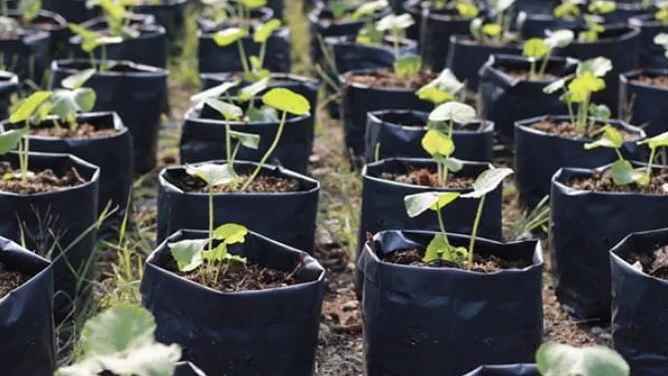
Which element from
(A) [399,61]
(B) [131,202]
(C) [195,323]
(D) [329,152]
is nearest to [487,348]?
(C) [195,323]

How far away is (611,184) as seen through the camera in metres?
3.34

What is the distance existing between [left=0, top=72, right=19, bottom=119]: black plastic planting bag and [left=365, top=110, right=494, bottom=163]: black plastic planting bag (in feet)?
4.43

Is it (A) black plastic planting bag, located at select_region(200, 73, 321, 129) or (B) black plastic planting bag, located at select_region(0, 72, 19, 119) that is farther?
(A) black plastic planting bag, located at select_region(200, 73, 321, 129)

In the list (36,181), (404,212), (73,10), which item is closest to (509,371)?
(404,212)

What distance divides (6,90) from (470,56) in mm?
2338

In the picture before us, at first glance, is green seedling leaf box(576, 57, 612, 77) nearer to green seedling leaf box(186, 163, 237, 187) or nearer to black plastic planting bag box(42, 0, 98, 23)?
green seedling leaf box(186, 163, 237, 187)

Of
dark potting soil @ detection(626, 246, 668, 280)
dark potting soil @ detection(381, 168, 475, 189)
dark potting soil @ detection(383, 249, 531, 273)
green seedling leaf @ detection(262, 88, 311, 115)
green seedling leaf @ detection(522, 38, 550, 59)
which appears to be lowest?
dark potting soil @ detection(383, 249, 531, 273)

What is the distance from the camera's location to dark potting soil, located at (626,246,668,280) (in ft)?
9.02

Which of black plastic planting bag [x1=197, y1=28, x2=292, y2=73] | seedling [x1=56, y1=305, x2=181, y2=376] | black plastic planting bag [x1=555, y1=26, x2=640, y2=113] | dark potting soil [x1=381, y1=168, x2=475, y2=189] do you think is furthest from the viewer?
black plastic planting bag [x1=197, y1=28, x2=292, y2=73]

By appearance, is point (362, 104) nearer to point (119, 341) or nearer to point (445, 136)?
point (445, 136)

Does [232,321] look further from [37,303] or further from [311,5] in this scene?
[311,5]

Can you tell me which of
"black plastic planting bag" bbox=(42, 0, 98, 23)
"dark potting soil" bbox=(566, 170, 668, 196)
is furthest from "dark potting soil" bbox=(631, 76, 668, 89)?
"black plastic planting bag" bbox=(42, 0, 98, 23)

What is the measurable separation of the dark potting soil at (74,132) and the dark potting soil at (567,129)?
148cm

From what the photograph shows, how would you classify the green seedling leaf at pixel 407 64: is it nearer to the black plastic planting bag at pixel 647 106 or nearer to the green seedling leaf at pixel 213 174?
the black plastic planting bag at pixel 647 106
